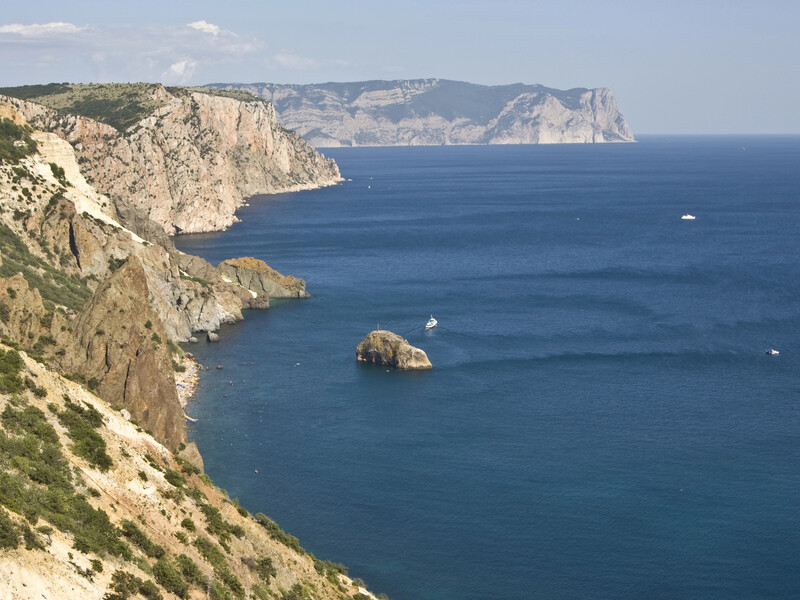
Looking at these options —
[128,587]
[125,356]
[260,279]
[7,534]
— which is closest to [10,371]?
[128,587]

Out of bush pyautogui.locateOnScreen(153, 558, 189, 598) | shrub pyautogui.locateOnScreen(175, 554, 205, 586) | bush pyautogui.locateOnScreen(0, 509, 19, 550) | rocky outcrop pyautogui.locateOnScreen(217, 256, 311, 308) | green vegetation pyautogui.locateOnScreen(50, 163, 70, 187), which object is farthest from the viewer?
rocky outcrop pyautogui.locateOnScreen(217, 256, 311, 308)

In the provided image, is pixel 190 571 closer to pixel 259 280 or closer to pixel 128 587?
pixel 128 587

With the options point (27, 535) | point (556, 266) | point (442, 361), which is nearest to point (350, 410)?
point (442, 361)

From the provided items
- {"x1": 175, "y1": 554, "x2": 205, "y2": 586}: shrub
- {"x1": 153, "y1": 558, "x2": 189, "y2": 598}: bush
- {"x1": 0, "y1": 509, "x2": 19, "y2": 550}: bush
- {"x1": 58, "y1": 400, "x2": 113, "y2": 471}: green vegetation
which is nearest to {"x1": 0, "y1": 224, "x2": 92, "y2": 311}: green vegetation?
{"x1": 58, "y1": 400, "x2": 113, "y2": 471}: green vegetation

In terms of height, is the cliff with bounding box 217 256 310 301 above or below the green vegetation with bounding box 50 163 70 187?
below

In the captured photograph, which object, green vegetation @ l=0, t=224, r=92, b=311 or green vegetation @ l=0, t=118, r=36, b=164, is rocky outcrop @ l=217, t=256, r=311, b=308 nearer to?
green vegetation @ l=0, t=118, r=36, b=164

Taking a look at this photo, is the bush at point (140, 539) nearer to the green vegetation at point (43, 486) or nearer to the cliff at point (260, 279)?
the green vegetation at point (43, 486)

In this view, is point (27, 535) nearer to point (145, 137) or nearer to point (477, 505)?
point (477, 505)
